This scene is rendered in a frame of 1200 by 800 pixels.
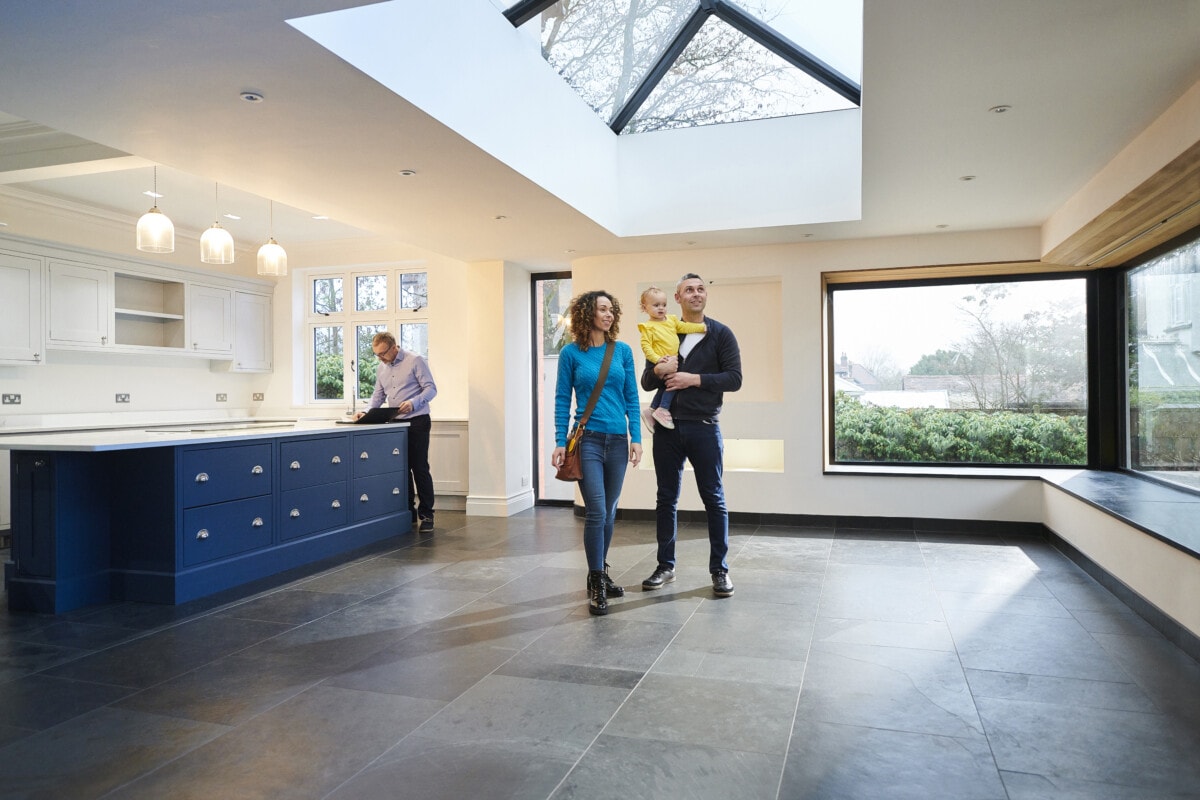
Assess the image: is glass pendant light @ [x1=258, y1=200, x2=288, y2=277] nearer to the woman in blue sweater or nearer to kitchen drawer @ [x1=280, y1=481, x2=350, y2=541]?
kitchen drawer @ [x1=280, y1=481, x2=350, y2=541]

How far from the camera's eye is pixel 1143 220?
412cm

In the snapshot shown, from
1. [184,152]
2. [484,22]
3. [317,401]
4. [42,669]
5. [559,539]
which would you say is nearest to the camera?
[42,669]

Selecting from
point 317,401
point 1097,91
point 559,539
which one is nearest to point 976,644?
point 1097,91

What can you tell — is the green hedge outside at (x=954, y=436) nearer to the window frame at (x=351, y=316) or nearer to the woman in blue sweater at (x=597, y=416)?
the woman in blue sweater at (x=597, y=416)

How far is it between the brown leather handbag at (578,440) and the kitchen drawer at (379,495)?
2.32 metres

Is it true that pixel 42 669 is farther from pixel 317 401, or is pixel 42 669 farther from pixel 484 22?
pixel 317 401

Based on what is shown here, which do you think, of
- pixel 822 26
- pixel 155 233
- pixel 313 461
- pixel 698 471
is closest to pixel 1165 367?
pixel 822 26

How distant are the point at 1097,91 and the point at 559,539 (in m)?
4.02

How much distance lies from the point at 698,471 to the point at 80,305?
220 inches

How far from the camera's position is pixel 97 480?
3.95 metres

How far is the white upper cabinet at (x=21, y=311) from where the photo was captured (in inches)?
228

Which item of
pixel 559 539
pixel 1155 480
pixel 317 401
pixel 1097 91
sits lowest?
pixel 559 539

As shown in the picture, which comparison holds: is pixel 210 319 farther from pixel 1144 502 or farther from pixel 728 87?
pixel 1144 502

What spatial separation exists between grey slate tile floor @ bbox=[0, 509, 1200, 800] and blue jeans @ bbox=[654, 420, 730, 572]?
0.31 meters
